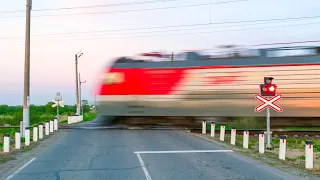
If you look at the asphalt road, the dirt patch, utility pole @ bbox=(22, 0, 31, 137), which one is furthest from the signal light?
utility pole @ bbox=(22, 0, 31, 137)

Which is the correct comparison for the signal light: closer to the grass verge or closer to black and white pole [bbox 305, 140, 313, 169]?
the grass verge

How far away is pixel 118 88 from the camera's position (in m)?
22.9

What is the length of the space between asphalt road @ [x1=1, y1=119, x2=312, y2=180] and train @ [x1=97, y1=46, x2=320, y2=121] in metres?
6.58

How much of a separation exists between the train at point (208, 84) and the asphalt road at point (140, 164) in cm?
658

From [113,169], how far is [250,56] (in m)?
13.9

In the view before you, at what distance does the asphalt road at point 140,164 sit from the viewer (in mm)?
8992

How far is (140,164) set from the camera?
10703mm

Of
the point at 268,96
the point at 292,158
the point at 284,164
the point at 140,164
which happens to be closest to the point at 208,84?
the point at 268,96

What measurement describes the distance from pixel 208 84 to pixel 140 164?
1163 centimetres

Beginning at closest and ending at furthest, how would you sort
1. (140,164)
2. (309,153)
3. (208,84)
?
1. (309,153)
2. (140,164)
3. (208,84)

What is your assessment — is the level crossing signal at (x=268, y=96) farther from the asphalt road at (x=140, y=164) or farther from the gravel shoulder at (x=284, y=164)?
the asphalt road at (x=140, y=164)

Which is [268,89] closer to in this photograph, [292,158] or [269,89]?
[269,89]

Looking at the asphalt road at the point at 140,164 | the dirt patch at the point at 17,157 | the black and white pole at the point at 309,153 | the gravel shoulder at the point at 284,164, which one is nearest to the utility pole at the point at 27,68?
the dirt patch at the point at 17,157

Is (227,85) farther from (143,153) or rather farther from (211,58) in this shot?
(143,153)
